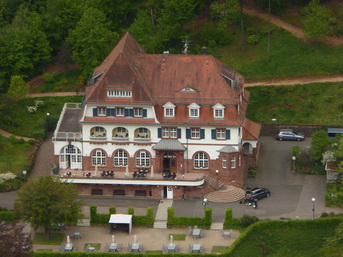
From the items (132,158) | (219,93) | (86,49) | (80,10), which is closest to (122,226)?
(132,158)

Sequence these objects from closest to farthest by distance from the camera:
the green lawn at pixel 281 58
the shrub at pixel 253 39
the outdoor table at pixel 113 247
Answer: the outdoor table at pixel 113 247 → the green lawn at pixel 281 58 → the shrub at pixel 253 39

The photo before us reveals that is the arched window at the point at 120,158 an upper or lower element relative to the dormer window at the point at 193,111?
lower

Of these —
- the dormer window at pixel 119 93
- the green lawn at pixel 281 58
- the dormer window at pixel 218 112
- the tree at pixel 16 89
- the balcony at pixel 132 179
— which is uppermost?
the green lawn at pixel 281 58

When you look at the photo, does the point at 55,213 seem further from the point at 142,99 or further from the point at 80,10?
the point at 80,10

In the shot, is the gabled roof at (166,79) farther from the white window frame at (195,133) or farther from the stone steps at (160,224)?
the stone steps at (160,224)

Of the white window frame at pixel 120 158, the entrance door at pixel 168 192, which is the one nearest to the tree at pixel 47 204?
the white window frame at pixel 120 158

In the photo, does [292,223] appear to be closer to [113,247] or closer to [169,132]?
[169,132]
